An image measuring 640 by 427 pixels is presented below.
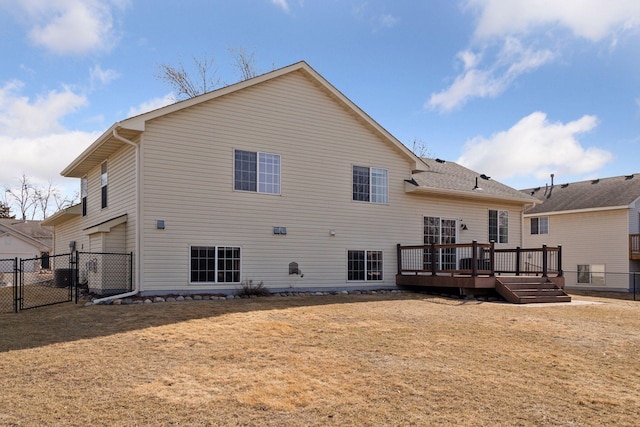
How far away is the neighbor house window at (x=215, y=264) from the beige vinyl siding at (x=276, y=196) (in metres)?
0.20

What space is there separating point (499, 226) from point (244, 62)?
18.3m

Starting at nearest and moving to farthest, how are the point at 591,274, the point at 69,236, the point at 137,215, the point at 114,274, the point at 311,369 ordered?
the point at 311,369 < the point at 137,215 < the point at 114,274 < the point at 69,236 < the point at 591,274

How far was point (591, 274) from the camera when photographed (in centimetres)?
2777

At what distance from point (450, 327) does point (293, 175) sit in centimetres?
775

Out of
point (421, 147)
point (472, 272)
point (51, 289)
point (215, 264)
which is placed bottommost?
point (51, 289)

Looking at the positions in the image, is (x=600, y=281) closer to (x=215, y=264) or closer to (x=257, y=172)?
(x=257, y=172)

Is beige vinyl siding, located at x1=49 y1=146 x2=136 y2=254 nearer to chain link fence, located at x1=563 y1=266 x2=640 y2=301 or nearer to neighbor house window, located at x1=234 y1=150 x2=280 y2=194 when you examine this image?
neighbor house window, located at x1=234 y1=150 x2=280 y2=194

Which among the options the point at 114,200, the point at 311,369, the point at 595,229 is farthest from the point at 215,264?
the point at 595,229

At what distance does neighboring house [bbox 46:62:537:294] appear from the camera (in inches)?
533

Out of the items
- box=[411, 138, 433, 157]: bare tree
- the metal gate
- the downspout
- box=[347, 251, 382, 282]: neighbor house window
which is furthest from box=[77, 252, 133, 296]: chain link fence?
box=[411, 138, 433, 157]: bare tree

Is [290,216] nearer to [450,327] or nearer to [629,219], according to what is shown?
[450,327]

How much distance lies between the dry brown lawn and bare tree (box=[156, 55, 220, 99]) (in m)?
20.8

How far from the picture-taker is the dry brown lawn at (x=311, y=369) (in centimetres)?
478

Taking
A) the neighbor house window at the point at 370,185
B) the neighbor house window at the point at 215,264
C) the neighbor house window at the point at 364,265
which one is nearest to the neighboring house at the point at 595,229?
the neighbor house window at the point at 364,265
